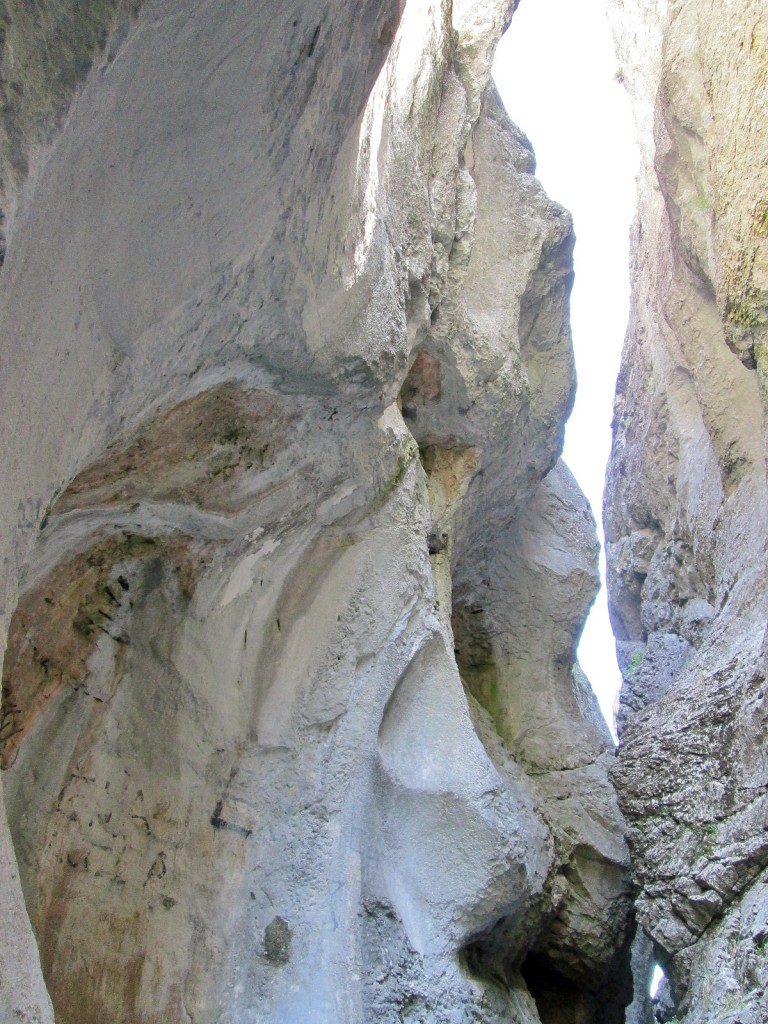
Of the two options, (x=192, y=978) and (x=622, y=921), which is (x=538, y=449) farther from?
(x=192, y=978)

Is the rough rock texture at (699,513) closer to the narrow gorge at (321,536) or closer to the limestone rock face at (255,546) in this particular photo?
the narrow gorge at (321,536)

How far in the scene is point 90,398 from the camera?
2.13m

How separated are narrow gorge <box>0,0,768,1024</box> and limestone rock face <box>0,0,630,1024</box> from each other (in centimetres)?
1

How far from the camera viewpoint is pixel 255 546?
11.4ft

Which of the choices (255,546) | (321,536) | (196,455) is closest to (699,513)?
(321,536)

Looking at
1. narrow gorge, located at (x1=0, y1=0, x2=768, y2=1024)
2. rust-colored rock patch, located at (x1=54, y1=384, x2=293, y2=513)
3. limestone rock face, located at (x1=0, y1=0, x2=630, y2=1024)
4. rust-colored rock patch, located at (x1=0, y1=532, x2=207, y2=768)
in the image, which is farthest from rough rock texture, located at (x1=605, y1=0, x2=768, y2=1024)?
rust-colored rock patch, located at (x1=0, y1=532, x2=207, y2=768)

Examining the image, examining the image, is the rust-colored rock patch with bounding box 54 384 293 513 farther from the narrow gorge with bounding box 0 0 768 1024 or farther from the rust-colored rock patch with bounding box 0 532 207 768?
the rust-colored rock patch with bounding box 0 532 207 768

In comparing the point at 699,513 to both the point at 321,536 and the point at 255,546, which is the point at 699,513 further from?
the point at 255,546

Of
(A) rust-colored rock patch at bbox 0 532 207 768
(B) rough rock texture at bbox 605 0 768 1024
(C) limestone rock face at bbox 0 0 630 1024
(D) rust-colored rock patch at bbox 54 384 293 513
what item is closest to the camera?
(C) limestone rock face at bbox 0 0 630 1024

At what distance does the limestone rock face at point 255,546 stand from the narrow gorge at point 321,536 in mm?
11

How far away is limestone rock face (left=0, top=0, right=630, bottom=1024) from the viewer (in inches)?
75.4

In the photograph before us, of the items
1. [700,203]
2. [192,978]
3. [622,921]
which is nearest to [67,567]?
[192,978]

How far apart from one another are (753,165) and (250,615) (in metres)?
2.30

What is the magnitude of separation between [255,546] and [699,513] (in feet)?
9.63
